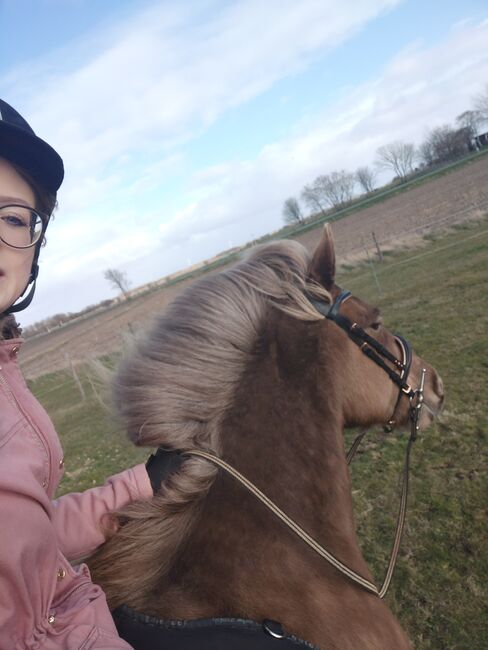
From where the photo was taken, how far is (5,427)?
137 centimetres

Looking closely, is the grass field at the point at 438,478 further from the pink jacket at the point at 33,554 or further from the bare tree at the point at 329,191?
the bare tree at the point at 329,191

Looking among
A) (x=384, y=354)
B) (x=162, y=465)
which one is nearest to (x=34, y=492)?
(x=162, y=465)

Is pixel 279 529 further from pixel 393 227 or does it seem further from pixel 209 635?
pixel 393 227

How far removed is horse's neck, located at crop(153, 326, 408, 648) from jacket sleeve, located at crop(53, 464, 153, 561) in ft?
1.13

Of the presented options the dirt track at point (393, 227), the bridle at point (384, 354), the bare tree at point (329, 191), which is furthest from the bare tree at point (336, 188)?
the bridle at point (384, 354)

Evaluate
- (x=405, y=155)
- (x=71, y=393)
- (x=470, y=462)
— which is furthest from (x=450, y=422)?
(x=405, y=155)

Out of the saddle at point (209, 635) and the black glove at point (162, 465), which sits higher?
the black glove at point (162, 465)

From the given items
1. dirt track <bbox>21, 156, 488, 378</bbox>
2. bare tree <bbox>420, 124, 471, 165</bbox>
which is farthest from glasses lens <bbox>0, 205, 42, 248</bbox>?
bare tree <bbox>420, 124, 471, 165</bbox>

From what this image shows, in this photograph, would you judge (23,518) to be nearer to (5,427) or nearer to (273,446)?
(5,427)

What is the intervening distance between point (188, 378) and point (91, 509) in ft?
2.28

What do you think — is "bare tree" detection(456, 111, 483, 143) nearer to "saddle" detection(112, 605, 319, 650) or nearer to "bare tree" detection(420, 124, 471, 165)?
"bare tree" detection(420, 124, 471, 165)

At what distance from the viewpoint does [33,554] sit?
122 centimetres

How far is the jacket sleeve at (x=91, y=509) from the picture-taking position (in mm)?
1805

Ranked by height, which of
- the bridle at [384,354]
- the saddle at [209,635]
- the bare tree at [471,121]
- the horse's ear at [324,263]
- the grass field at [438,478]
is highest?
the bare tree at [471,121]
